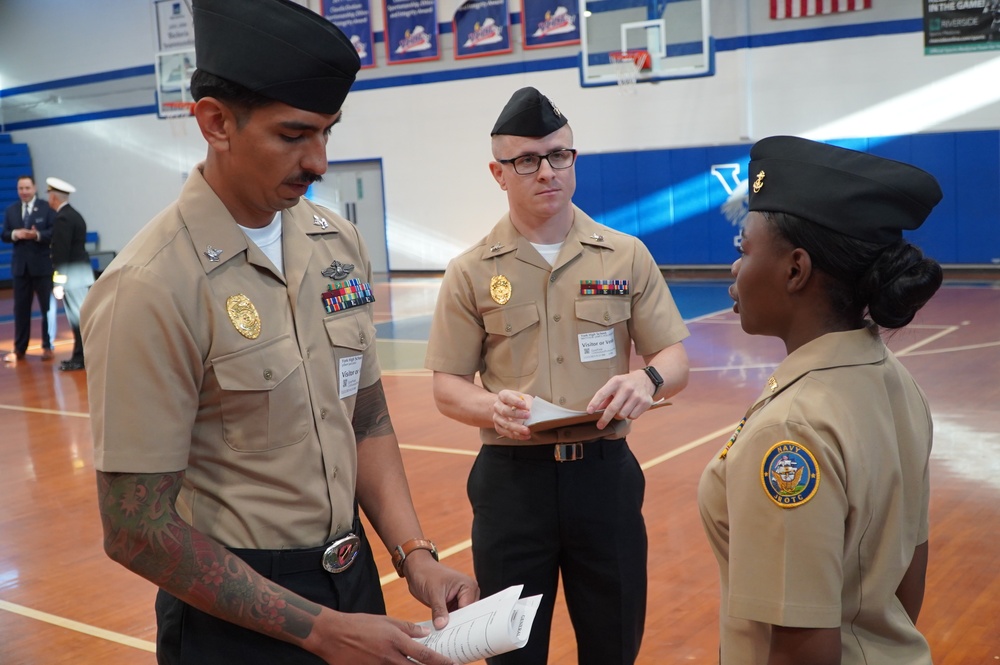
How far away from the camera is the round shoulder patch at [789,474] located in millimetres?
1474

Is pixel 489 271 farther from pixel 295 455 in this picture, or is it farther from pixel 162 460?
pixel 162 460

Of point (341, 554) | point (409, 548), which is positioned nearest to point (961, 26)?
point (409, 548)

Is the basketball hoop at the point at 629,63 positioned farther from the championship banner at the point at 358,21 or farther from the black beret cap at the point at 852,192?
the black beret cap at the point at 852,192

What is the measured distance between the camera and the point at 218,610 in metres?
1.62

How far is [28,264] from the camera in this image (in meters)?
11.6

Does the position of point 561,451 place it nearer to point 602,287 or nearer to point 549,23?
point 602,287

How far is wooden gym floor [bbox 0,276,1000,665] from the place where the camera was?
4121mm

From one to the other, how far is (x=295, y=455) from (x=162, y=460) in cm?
25

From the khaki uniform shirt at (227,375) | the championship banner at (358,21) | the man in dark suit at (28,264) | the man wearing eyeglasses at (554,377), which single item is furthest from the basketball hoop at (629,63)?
the khaki uniform shirt at (227,375)

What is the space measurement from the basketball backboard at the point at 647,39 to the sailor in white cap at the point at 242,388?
1358 centimetres

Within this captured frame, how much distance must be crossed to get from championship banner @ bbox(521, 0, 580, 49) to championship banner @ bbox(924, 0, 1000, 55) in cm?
570

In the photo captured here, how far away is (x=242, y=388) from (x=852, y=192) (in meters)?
1.07

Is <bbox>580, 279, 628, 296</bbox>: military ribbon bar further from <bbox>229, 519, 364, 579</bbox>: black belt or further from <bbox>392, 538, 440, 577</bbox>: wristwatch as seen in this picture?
<bbox>229, 519, 364, 579</bbox>: black belt

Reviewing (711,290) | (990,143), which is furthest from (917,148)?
(711,290)
